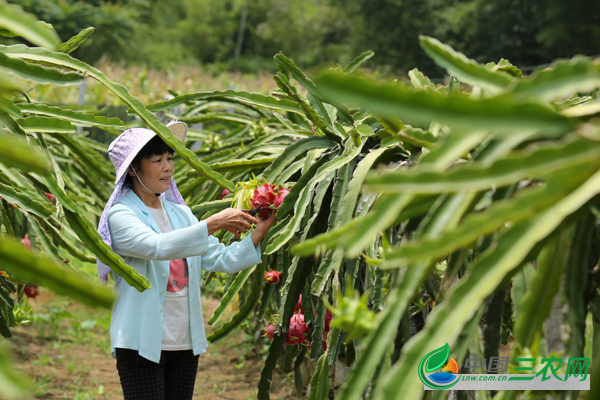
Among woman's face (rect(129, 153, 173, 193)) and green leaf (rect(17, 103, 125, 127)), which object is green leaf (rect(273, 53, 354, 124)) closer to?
woman's face (rect(129, 153, 173, 193))

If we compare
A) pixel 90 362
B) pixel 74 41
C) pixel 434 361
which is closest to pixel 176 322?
pixel 74 41

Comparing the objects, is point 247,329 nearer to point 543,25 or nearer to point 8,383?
point 8,383

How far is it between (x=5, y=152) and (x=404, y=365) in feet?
1.97

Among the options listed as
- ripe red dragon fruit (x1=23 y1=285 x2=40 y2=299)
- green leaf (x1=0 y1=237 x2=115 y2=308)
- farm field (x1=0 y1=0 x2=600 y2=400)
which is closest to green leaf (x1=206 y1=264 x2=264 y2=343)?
farm field (x1=0 y1=0 x2=600 y2=400)

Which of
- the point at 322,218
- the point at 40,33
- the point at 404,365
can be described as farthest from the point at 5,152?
the point at 322,218

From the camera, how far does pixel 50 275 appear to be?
858mm

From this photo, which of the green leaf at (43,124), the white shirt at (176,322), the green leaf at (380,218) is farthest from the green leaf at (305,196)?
the green leaf at (380,218)

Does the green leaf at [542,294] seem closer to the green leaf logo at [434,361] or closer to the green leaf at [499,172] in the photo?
the green leaf logo at [434,361]

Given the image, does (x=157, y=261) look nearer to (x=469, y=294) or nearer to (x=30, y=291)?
(x=469, y=294)

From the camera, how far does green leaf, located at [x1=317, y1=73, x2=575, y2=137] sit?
85 centimetres

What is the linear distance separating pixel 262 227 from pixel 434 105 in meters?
1.39

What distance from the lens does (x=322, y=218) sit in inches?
81.4

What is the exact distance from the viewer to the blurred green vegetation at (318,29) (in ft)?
70.6

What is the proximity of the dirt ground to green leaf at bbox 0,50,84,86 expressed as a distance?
7.30 feet
